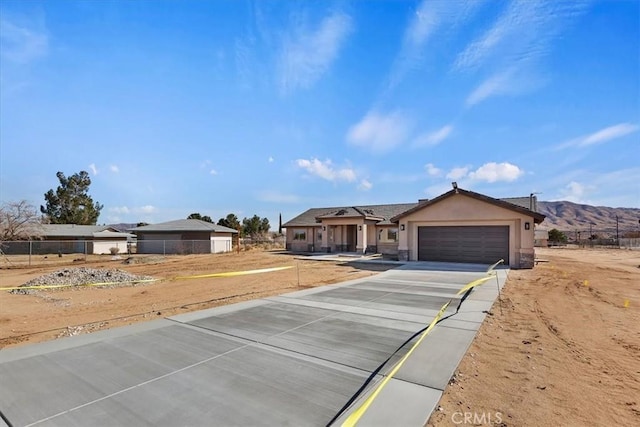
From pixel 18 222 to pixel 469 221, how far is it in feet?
128

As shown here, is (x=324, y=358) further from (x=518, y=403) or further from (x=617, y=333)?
(x=617, y=333)

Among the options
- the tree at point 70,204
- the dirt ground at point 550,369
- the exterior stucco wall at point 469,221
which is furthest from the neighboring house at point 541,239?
the tree at point 70,204

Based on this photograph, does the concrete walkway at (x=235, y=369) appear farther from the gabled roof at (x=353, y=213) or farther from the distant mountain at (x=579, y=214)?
the distant mountain at (x=579, y=214)

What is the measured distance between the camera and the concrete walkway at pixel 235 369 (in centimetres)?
351

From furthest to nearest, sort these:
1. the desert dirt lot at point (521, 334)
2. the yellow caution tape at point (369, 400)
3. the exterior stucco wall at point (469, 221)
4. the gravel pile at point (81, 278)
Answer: the exterior stucco wall at point (469, 221), the gravel pile at point (81, 278), the desert dirt lot at point (521, 334), the yellow caution tape at point (369, 400)

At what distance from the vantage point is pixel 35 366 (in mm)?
4762

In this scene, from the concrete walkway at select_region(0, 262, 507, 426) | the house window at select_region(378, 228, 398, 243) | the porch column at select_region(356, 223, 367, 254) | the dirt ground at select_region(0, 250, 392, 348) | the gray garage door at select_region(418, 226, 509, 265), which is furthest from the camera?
the porch column at select_region(356, 223, 367, 254)

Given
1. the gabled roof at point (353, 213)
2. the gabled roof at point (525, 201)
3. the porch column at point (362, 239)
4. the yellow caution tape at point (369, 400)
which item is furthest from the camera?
the gabled roof at point (353, 213)

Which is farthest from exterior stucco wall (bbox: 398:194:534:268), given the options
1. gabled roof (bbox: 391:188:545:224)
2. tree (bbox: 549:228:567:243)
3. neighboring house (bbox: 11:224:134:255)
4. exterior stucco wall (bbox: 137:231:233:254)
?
tree (bbox: 549:228:567:243)

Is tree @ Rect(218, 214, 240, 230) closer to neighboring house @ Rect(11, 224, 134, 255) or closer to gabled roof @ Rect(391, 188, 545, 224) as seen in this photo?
neighboring house @ Rect(11, 224, 134, 255)

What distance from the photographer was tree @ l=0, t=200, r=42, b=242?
31109 mm

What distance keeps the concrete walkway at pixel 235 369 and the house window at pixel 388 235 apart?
20848 mm

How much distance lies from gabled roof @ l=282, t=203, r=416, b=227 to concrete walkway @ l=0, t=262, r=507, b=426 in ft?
73.1

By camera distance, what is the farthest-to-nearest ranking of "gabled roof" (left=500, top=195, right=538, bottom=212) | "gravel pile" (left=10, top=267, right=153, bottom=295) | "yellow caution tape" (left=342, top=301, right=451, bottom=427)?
"gabled roof" (left=500, top=195, right=538, bottom=212), "gravel pile" (left=10, top=267, right=153, bottom=295), "yellow caution tape" (left=342, top=301, right=451, bottom=427)
